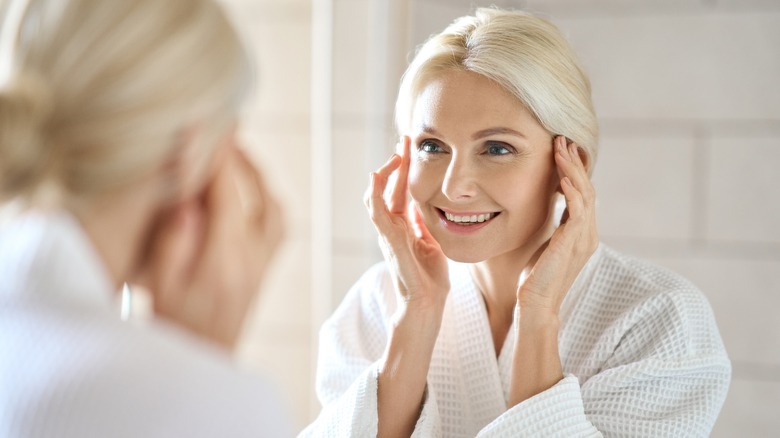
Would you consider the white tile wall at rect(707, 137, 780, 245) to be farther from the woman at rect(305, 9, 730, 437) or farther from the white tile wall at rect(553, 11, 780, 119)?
the woman at rect(305, 9, 730, 437)

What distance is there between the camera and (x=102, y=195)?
30.6 inches

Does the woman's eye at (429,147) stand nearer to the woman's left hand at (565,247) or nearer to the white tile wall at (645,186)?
the woman's left hand at (565,247)

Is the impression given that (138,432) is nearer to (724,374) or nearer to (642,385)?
(642,385)

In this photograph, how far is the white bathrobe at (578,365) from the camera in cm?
124

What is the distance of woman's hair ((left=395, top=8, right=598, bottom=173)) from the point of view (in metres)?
1.31

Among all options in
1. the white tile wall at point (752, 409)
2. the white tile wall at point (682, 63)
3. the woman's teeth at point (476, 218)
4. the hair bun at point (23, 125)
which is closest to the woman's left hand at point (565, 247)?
the woman's teeth at point (476, 218)

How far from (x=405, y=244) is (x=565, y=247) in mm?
267

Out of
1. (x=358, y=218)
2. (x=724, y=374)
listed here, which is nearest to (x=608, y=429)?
(x=724, y=374)

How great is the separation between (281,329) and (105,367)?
1818mm

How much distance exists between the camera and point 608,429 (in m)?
1.25

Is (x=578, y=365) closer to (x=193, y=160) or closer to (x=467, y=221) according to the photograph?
(x=467, y=221)

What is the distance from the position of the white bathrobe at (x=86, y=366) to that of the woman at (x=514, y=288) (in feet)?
1.88

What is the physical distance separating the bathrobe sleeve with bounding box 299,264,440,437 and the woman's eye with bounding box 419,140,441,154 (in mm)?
262

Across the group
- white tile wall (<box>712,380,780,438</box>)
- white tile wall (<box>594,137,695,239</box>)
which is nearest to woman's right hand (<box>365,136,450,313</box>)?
white tile wall (<box>594,137,695,239</box>)
